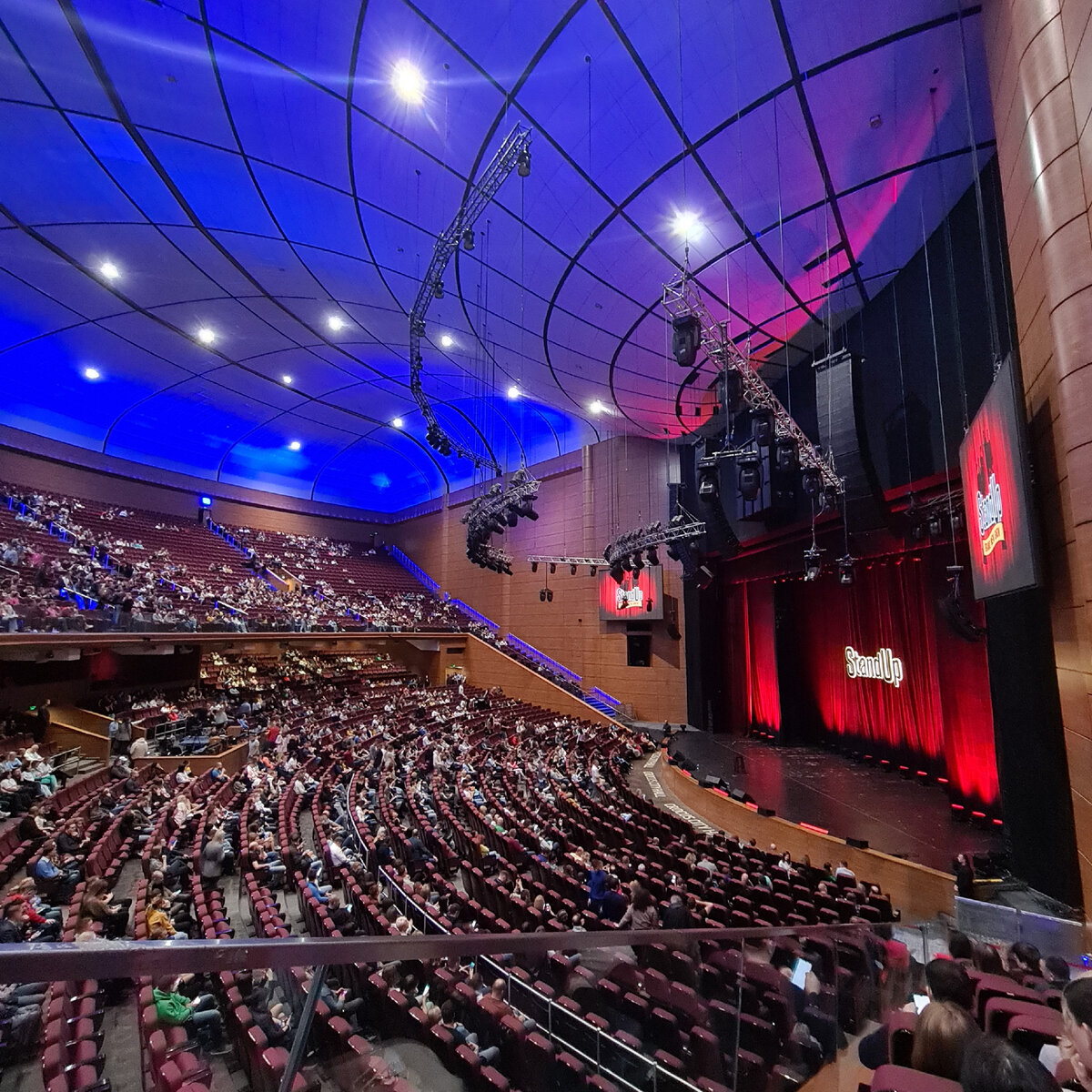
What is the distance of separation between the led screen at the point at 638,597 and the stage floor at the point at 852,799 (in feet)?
14.7

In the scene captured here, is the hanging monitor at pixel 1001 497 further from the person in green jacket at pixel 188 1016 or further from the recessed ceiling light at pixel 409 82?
the recessed ceiling light at pixel 409 82

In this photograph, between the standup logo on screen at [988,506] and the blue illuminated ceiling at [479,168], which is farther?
the blue illuminated ceiling at [479,168]

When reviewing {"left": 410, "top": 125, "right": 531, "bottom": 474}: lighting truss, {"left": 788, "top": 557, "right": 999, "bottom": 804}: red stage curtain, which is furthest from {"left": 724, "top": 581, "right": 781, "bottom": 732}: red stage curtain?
{"left": 410, "top": 125, "right": 531, "bottom": 474}: lighting truss

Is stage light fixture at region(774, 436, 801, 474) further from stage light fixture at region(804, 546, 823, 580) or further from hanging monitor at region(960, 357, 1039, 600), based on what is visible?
stage light fixture at region(804, 546, 823, 580)

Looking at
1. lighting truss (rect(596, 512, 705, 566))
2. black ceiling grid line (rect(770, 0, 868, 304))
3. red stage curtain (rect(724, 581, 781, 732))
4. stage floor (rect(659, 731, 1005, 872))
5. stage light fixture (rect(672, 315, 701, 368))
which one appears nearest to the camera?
black ceiling grid line (rect(770, 0, 868, 304))

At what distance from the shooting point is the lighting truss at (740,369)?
24.5 feet

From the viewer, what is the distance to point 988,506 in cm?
536

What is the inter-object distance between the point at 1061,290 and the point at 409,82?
721 centimetres

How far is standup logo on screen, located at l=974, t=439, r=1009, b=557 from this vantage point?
504 centimetres

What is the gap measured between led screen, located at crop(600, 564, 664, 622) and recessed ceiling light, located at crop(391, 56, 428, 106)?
13218mm

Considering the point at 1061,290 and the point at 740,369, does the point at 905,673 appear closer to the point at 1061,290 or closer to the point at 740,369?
the point at 740,369

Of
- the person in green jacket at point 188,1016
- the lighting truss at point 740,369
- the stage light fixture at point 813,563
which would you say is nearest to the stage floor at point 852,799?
the stage light fixture at point 813,563

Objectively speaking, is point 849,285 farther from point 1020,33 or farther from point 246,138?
point 246,138

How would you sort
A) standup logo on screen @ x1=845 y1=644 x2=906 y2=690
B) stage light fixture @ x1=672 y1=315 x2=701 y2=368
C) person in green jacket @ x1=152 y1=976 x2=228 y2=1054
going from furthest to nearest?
1. standup logo on screen @ x1=845 y1=644 x2=906 y2=690
2. stage light fixture @ x1=672 y1=315 x2=701 y2=368
3. person in green jacket @ x1=152 y1=976 x2=228 y2=1054
